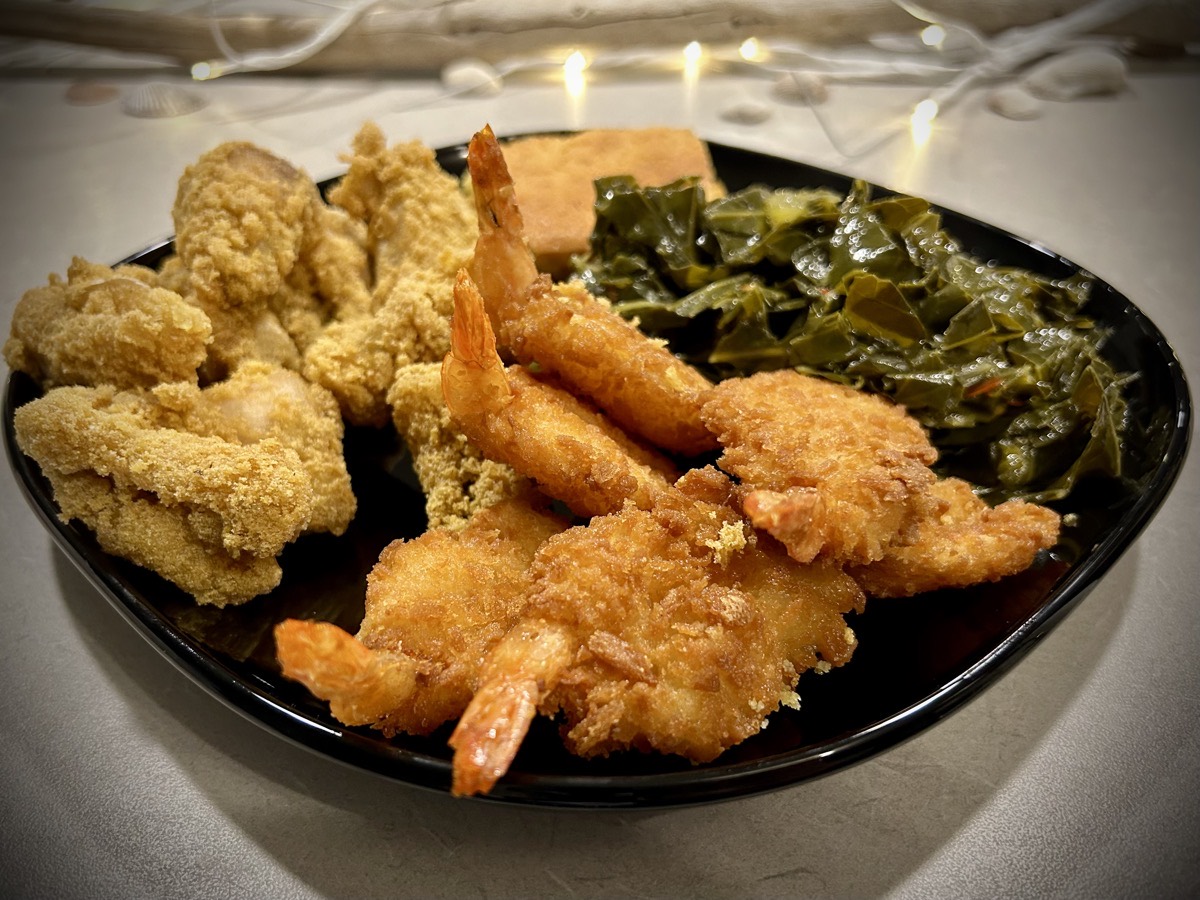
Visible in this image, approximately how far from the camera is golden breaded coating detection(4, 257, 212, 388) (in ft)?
6.75

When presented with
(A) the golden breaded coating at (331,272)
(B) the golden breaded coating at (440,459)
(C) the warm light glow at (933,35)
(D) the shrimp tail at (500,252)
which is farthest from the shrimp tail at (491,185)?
(C) the warm light glow at (933,35)

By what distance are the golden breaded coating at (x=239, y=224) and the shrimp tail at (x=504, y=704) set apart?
4.35ft

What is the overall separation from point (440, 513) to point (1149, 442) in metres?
1.82

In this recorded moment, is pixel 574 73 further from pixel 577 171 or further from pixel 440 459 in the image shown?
pixel 440 459

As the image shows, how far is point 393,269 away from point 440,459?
0.71m

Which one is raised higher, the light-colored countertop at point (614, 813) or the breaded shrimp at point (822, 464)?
the breaded shrimp at point (822, 464)

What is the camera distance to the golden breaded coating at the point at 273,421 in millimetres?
2061

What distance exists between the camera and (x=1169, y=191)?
13.9 ft

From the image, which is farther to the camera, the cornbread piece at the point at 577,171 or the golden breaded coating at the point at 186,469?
the cornbread piece at the point at 577,171

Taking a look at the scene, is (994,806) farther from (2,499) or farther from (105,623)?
(2,499)

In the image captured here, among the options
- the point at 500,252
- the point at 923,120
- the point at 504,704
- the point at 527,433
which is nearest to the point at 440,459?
the point at 527,433

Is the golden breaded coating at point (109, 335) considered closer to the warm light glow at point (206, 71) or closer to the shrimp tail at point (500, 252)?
the shrimp tail at point (500, 252)

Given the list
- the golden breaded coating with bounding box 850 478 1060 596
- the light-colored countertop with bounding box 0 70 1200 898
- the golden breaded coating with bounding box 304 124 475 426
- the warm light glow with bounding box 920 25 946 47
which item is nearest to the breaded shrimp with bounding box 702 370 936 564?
the golden breaded coating with bounding box 850 478 1060 596

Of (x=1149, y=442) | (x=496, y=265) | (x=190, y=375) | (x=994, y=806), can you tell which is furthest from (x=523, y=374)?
(x=1149, y=442)
